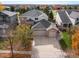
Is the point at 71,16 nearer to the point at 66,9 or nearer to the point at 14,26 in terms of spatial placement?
the point at 66,9

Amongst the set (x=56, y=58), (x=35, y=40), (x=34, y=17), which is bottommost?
(x=56, y=58)

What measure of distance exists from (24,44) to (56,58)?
472mm

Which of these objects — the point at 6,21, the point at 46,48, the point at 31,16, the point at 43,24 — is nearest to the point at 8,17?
the point at 6,21

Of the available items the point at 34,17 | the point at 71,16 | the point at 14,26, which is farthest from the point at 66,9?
the point at 14,26

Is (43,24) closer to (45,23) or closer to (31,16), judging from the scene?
(45,23)

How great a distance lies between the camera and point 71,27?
3828 mm

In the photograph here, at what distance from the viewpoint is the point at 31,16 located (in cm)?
388

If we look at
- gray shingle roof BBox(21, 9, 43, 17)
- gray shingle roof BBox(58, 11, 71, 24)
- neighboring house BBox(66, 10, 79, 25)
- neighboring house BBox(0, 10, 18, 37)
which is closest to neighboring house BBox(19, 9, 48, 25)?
gray shingle roof BBox(21, 9, 43, 17)

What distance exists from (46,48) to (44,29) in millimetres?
258

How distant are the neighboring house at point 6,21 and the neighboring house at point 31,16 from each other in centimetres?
10

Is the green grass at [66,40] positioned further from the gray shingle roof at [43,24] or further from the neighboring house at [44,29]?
the gray shingle roof at [43,24]

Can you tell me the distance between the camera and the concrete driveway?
3.89 meters

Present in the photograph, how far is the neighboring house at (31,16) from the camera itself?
3.87 meters

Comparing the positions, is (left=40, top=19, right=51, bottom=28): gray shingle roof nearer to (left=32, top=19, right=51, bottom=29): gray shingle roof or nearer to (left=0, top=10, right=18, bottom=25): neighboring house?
(left=32, top=19, right=51, bottom=29): gray shingle roof
